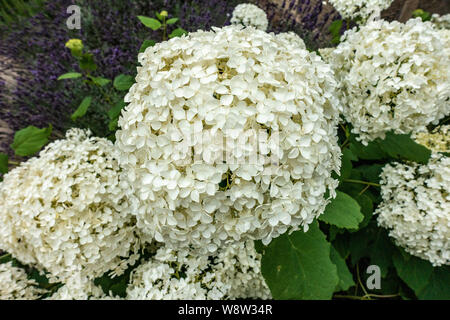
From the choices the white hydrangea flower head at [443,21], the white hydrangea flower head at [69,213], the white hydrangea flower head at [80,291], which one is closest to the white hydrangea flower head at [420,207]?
the white hydrangea flower head at [69,213]

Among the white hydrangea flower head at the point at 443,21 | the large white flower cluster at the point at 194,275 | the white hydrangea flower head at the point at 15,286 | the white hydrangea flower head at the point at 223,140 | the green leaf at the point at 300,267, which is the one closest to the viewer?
the white hydrangea flower head at the point at 223,140

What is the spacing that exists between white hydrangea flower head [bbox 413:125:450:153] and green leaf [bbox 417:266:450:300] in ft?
2.08

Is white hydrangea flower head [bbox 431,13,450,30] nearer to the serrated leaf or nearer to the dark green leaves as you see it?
the dark green leaves

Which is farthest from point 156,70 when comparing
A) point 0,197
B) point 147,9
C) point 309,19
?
point 309,19

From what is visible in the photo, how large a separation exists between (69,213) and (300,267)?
0.82 m

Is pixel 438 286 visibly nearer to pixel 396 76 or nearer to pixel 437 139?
pixel 437 139

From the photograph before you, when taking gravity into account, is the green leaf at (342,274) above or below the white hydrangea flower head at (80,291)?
above

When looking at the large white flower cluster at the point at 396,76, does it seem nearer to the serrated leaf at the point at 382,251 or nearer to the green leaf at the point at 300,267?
the green leaf at the point at 300,267

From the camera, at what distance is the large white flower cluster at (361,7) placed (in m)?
2.12

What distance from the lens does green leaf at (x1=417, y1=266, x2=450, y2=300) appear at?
5.18 ft

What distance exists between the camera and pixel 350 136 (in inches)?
54.0

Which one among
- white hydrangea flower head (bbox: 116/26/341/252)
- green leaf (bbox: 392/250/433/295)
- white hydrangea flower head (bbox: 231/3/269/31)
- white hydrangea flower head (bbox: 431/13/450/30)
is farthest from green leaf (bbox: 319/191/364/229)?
white hydrangea flower head (bbox: 431/13/450/30)

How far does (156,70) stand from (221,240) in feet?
1.70

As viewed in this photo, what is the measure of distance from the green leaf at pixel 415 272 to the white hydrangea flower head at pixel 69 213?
132cm
